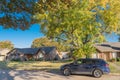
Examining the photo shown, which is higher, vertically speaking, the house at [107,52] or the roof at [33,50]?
the roof at [33,50]

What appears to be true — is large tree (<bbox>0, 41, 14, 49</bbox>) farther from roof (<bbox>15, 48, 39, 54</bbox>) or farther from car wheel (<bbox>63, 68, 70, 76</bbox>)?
car wheel (<bbox>63, 68, 70, 76</bbox>)

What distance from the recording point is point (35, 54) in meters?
69.4

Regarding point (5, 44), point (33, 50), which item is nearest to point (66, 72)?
point (33, 50)

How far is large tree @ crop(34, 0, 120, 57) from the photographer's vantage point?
3095cm

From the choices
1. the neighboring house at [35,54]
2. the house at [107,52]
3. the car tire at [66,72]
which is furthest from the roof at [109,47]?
the car tire at [66,72]

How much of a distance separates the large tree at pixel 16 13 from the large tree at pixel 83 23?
18262 mm

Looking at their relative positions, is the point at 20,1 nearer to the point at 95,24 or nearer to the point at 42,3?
the point at 42,3

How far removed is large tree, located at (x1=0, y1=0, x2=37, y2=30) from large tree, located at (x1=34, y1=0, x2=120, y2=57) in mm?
18262

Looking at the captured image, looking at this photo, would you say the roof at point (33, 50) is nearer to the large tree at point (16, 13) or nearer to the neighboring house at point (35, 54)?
the neighboring house at point (35, 54)

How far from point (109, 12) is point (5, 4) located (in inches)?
1037

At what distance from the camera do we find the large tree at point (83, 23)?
3095 centimetres

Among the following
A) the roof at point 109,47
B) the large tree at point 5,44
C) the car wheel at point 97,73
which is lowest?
the car wheel at point 97,73

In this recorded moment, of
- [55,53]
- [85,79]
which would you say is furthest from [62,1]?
[55,53]

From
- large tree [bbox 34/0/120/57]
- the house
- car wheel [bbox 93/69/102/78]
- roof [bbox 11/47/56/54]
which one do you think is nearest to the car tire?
car wheel [bbox 93/69/102/78]
